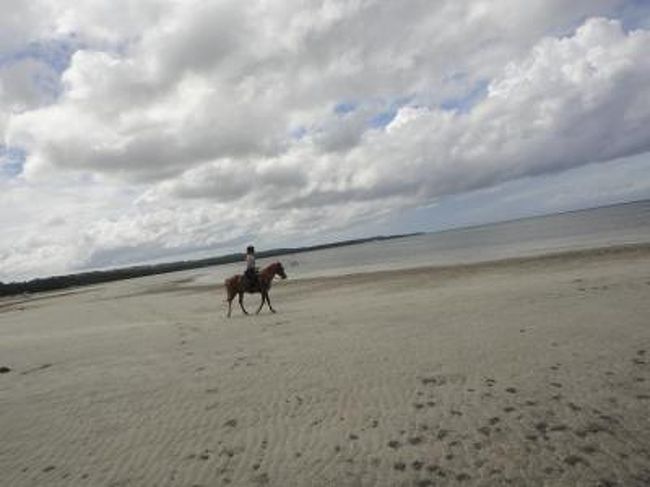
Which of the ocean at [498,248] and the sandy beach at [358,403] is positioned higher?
the sandy beach at [358,403]

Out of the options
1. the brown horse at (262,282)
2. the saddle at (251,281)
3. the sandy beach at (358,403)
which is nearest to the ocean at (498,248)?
the brown horse at (262,282)

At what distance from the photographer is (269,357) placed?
12.1 meters

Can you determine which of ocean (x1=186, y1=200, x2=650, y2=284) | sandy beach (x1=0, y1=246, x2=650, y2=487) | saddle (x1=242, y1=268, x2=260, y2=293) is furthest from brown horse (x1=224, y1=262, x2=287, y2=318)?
ocean (x1=186, y1=200, x2=650, y2=284)

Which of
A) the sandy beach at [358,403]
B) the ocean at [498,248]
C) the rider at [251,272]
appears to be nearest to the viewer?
the sandy beach at [358,403]

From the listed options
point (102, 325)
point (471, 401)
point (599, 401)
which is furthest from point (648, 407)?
point (102, 325)

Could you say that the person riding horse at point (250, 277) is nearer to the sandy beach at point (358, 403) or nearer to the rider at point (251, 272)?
the rider at point (251, 272)

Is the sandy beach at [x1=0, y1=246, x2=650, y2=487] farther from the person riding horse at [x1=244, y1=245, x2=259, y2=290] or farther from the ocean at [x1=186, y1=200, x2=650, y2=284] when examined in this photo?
the ocean at [x1=186, y1=200, x2=650, y2=284]

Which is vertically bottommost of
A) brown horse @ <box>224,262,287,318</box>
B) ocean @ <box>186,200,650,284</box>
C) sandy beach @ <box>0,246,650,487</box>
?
ocean @ <box>186,200,650,284</box>

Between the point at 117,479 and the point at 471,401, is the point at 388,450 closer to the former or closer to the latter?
the point at 471,401

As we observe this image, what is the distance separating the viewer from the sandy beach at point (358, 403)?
20.1 ft

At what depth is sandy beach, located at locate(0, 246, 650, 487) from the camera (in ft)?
20.1

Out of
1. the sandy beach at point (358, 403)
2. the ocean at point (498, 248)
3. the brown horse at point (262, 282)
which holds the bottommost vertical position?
the ocean at point (498, 248)

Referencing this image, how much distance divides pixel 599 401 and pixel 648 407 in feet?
1.91

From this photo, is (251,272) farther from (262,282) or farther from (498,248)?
(498,248)
